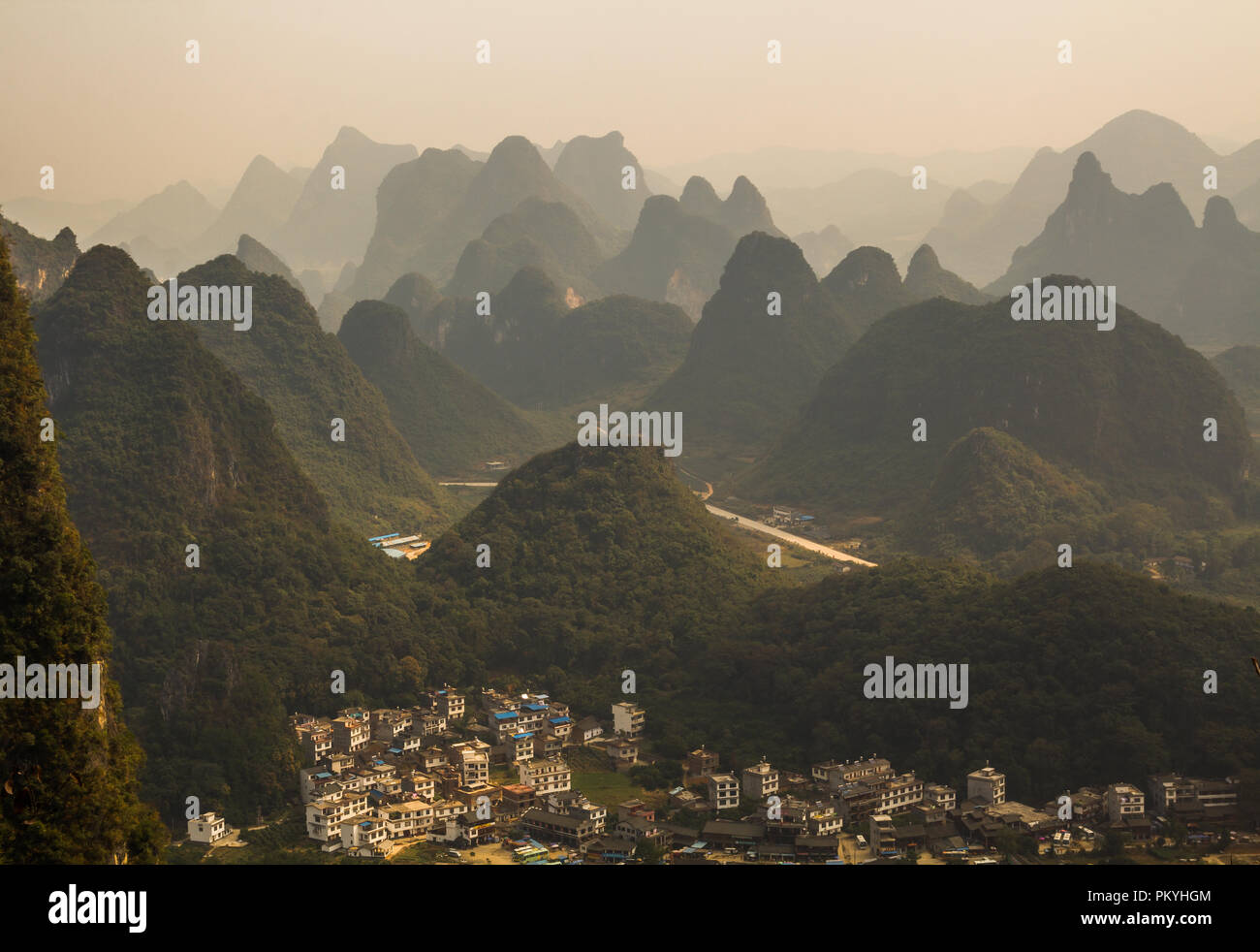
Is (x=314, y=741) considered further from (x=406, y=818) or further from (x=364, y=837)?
(x=364, y=837)

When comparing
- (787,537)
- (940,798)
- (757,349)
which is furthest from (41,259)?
(940,798)

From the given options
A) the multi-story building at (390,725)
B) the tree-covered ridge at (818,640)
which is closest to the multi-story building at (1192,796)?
the tree-covered ridge at (818,640)

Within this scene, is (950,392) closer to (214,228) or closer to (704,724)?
(704,724)

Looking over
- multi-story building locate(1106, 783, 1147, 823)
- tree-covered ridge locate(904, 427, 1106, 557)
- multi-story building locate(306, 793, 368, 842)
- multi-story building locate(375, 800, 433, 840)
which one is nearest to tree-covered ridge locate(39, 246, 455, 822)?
multi-story building locate(306, 793, 368, 842)

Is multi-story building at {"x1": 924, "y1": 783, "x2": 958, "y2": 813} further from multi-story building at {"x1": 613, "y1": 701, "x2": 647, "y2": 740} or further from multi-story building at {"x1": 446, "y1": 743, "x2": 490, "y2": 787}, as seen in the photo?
multi-story building at {"x1": 446, "y1": 743, "x2": 490, "y2": 787}

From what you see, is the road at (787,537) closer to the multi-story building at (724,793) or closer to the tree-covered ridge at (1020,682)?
the tree-covered ridge at (1020,682)
